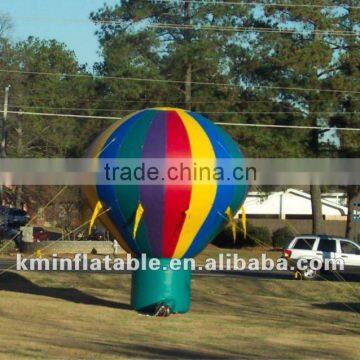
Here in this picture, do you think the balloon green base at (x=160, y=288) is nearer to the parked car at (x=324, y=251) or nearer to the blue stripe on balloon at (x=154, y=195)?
the blue stripe on balloon at (x=154, y=195)

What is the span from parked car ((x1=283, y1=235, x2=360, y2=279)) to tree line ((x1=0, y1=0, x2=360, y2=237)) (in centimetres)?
1278

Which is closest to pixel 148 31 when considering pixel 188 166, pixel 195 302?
pixel 195 302

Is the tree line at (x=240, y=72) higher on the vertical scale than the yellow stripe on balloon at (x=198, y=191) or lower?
higher

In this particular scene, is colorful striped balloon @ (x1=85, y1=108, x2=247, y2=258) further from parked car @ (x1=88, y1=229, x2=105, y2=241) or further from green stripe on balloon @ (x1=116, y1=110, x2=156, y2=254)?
parked car @ (x1=88, y1=229, x2=105, y2=241)

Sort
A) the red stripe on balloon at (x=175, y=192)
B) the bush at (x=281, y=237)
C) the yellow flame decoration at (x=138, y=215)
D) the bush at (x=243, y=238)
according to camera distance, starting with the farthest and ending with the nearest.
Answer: the bush at (x=243, y=238) < the bush at (x=281, y=237) < the yellow flame decoration at (x=138, y=215) < the red stripe on balloon at (x=175, y=192)

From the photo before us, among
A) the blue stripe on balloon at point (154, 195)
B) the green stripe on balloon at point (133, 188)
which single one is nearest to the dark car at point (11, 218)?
the green stripe on balloon at point (133, 188)

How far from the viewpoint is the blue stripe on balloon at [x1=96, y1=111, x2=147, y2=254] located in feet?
62.8

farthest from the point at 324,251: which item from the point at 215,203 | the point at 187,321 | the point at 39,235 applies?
the point at 39,235

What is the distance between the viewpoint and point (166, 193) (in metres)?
18.8

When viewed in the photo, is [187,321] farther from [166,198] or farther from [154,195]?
[154,195]

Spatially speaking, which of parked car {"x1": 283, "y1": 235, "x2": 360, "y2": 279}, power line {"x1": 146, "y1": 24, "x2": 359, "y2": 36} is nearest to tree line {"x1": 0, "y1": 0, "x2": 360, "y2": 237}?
power line {"x1": 146, "y1": 24, "x2": 359, "y2": 36}

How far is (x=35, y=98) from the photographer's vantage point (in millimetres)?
67188

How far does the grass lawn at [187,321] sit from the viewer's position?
14.7 m

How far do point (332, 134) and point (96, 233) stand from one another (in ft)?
45.1
